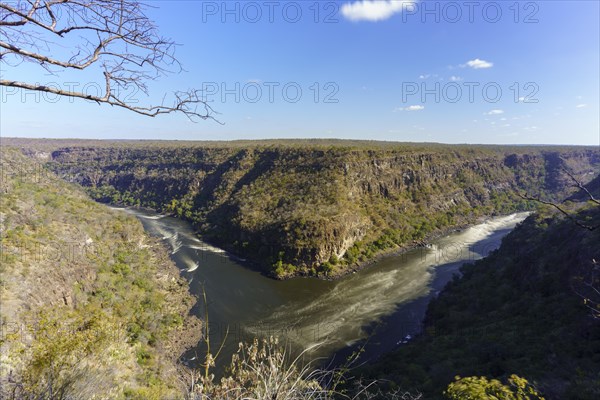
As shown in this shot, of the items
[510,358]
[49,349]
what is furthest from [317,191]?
[49,349]

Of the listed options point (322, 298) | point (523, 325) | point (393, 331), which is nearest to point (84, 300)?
point (322, 298)

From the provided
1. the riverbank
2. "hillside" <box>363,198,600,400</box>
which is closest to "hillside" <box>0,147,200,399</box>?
"hillside" <box>363,198,600,400</box>

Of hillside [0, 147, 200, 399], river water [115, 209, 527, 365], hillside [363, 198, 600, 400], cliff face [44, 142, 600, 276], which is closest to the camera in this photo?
hillside [0, 147, 200, 399]

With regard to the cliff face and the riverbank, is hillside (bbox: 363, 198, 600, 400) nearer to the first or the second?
the riverbank

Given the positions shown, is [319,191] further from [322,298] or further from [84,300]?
[84,300]

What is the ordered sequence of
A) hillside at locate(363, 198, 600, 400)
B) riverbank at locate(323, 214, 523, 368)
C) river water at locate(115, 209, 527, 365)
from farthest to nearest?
river water at locate(115, 209, 527, 365), riverbank at locate(323, 214, 523, 368), hillside at locate(363, 198, 600, 400)

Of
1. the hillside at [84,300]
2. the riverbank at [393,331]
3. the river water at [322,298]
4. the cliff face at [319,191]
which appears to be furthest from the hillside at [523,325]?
the hillside at [84,300]

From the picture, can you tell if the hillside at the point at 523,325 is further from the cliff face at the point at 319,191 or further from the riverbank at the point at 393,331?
the cliff face at the point at 319,191

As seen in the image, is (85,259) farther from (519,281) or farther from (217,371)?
→ (519,281)
